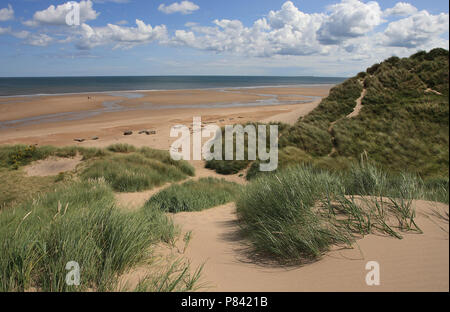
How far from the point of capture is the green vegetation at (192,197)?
7660mm

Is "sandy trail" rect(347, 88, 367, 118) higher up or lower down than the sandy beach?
higher up

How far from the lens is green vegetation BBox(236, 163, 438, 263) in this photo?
11.4ft

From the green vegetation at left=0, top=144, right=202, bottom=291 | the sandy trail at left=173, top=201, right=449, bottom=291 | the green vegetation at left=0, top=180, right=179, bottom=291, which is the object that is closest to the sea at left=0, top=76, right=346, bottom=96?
the green vegetation at left=0, top=144, right=202, bottom=291

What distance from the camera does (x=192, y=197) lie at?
8.09 meters

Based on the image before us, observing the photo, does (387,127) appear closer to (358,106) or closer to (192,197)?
(358,106)

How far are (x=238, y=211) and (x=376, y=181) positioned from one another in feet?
9.76

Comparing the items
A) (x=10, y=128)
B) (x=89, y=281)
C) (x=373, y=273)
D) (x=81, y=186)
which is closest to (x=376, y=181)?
(x=373, y=273)

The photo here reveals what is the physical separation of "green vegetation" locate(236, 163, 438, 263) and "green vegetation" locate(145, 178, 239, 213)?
2735 millimetres

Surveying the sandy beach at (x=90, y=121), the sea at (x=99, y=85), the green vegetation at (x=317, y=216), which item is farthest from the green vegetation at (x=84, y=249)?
the sea at (x=99, y=85)

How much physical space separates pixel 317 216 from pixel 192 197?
4.71 meters

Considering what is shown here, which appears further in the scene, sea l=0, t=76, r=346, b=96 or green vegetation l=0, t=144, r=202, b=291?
sea l=0, t=76, r=346, b=96

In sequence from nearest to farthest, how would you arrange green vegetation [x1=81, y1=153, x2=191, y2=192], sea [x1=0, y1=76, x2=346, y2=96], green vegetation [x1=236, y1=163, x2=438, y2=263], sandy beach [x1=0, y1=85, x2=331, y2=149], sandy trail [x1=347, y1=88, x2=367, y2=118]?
1. green vegetation [x1=236, y1=163, x2=438, y2=263]
2. green vegetation [x1=81, y1=153, x2=191, y2=192]
3. sandy trail [x1=347, y1=88, x2=367, y2=118]
4. sandy beach [x1=0, y1=85, x2=331, y2=149]
5. sea [x1=0, y1=76, x2=346, y2=96]

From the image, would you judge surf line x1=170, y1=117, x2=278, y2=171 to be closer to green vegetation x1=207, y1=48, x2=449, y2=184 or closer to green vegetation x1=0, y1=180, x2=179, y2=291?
green vegetation x1=207, y1=48, x2=449, y2=184

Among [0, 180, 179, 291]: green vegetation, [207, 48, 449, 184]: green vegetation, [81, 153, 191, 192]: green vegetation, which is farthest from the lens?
[207, 48, 449, 184]: green vegetation
